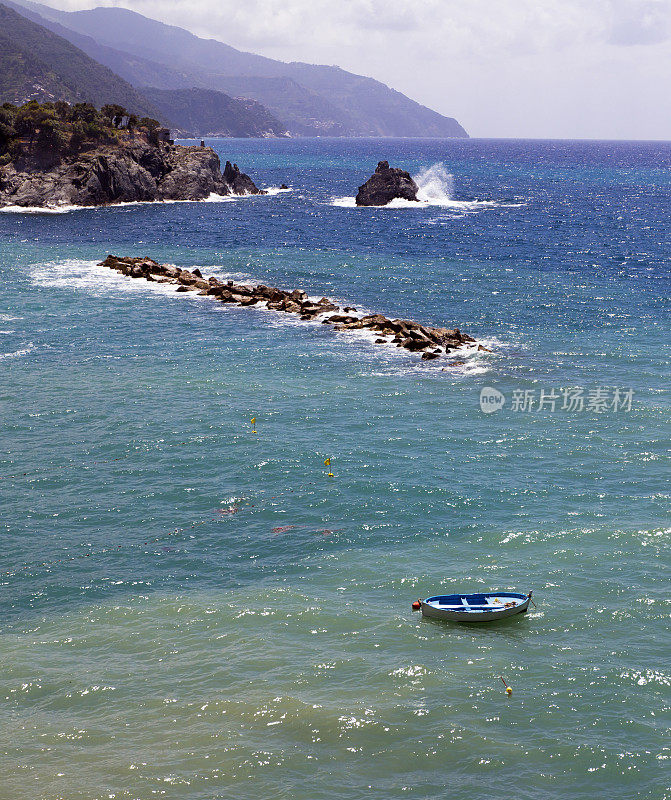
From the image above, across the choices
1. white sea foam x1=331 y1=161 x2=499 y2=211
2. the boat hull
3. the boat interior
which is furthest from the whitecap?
the boat hull

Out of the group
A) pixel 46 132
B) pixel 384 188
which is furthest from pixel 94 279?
pixel 384 188

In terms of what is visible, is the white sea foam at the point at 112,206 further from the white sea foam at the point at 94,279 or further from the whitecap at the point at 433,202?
the white sea foam at the point at 94,279

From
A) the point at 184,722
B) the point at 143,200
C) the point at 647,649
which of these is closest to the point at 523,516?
the point at 647,649

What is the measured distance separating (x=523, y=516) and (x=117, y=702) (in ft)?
64.3

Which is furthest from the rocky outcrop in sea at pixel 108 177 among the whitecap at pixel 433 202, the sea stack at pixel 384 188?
the sea stack at pixel 384 188

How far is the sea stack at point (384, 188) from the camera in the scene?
16088 cm

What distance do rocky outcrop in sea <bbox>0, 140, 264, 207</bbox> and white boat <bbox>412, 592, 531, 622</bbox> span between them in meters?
131

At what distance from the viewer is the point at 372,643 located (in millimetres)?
26594

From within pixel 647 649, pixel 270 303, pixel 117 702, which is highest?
pixel 270 303

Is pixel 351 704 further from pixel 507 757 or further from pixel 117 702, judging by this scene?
pixel 117 702

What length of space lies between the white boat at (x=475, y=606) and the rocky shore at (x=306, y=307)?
3200 centimetres

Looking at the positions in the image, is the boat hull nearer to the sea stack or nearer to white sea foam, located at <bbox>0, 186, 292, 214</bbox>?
white sea foam, located at <bbox>0, 186, 292, 214</bbox>

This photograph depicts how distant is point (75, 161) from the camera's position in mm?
143500

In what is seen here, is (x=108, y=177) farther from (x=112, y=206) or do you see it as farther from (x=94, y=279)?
(x=94, y=279)
